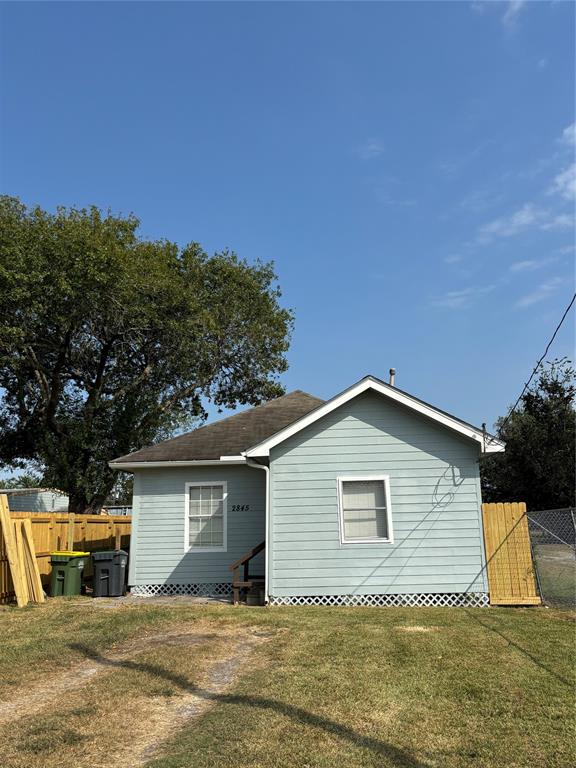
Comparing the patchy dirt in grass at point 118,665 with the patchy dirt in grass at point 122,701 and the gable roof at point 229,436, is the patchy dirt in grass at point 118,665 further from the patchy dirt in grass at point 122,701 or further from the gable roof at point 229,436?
the gable roof at point 229,436

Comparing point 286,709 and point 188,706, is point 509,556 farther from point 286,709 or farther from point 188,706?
point 188,706

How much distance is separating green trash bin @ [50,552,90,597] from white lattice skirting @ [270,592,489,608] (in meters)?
4.87

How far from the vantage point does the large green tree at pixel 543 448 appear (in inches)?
1228

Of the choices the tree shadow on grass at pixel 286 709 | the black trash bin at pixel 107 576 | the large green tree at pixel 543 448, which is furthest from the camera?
the large green tree at pixel 543 448

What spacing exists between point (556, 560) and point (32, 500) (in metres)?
36.8

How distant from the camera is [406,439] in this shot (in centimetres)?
1148

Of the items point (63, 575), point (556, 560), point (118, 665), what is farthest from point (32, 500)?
point (118, 665)

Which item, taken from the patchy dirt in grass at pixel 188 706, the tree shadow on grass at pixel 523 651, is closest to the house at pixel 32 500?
the tree shadow on grass at pixel 523 651

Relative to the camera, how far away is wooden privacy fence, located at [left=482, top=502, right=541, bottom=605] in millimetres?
10867

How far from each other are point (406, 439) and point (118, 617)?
614 cm

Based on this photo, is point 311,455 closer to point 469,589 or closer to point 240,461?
point 240,461

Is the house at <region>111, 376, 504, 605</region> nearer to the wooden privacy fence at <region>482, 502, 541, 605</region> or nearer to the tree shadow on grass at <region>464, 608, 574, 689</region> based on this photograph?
the wooden privacy fence at <region>482, 502, 541, 605</region>

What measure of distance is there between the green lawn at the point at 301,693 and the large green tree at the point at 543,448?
78.7ft

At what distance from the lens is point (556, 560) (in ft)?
51.1
